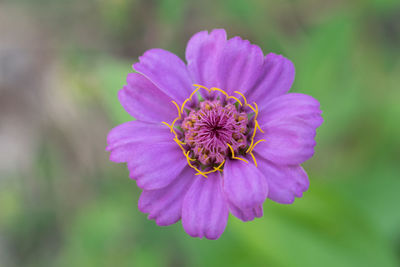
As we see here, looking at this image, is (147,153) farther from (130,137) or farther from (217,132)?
(217,132)

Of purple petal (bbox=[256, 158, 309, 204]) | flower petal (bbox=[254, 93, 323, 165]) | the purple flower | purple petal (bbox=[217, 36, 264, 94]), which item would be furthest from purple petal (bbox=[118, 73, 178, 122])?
purple petal (bbox=[256, 158, 309, 204])

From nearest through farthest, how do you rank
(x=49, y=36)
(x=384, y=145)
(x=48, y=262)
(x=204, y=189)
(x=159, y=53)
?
(x=204, y=189) < (x=159, y=53) < (x=384, y=145) < (x=48, y=262) < (x=49, y=36)

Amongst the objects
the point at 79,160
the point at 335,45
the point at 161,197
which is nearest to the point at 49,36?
the point at 79,160

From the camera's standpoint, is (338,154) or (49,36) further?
(49,36)

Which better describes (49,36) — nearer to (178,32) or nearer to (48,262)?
(178,32)

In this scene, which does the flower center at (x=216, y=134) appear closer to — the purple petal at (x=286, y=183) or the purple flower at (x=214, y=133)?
the purple flower at (x=214, y=133)

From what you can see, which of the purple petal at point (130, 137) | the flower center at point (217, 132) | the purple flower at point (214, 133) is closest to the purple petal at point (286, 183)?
the purple flower at point (214, 133)
